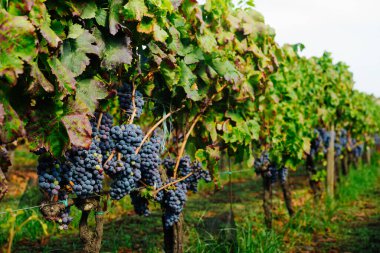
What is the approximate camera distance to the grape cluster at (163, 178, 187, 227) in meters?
3.25

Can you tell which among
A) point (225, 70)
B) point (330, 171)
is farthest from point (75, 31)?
point (330, 171)

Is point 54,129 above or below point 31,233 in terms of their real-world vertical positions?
above

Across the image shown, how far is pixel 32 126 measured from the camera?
6.42 feet

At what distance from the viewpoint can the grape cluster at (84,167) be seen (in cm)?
234

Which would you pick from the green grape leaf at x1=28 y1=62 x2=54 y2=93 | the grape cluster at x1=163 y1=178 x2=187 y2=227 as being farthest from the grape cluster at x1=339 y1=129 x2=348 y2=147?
the green grape leaf at x1=28 y1=62 x2=54 y2=93

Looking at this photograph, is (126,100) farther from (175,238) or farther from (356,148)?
(356,148)

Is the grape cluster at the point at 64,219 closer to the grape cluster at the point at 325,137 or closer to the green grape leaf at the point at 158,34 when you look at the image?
the green grape leaf at the point at 158,34

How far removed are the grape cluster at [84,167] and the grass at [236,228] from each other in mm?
860

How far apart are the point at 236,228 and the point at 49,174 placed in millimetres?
2538

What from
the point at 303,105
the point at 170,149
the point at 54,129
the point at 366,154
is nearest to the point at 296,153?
the point at 303,105

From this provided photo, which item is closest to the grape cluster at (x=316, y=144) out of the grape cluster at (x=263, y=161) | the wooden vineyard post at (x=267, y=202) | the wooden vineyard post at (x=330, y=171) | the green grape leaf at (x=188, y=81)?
the wooden vineyard post at (x=330, y=171)

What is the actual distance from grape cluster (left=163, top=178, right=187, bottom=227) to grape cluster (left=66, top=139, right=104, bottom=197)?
36.5 inches

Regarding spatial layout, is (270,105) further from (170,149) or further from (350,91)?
(350,91)

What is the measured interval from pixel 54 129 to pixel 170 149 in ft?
5.92
